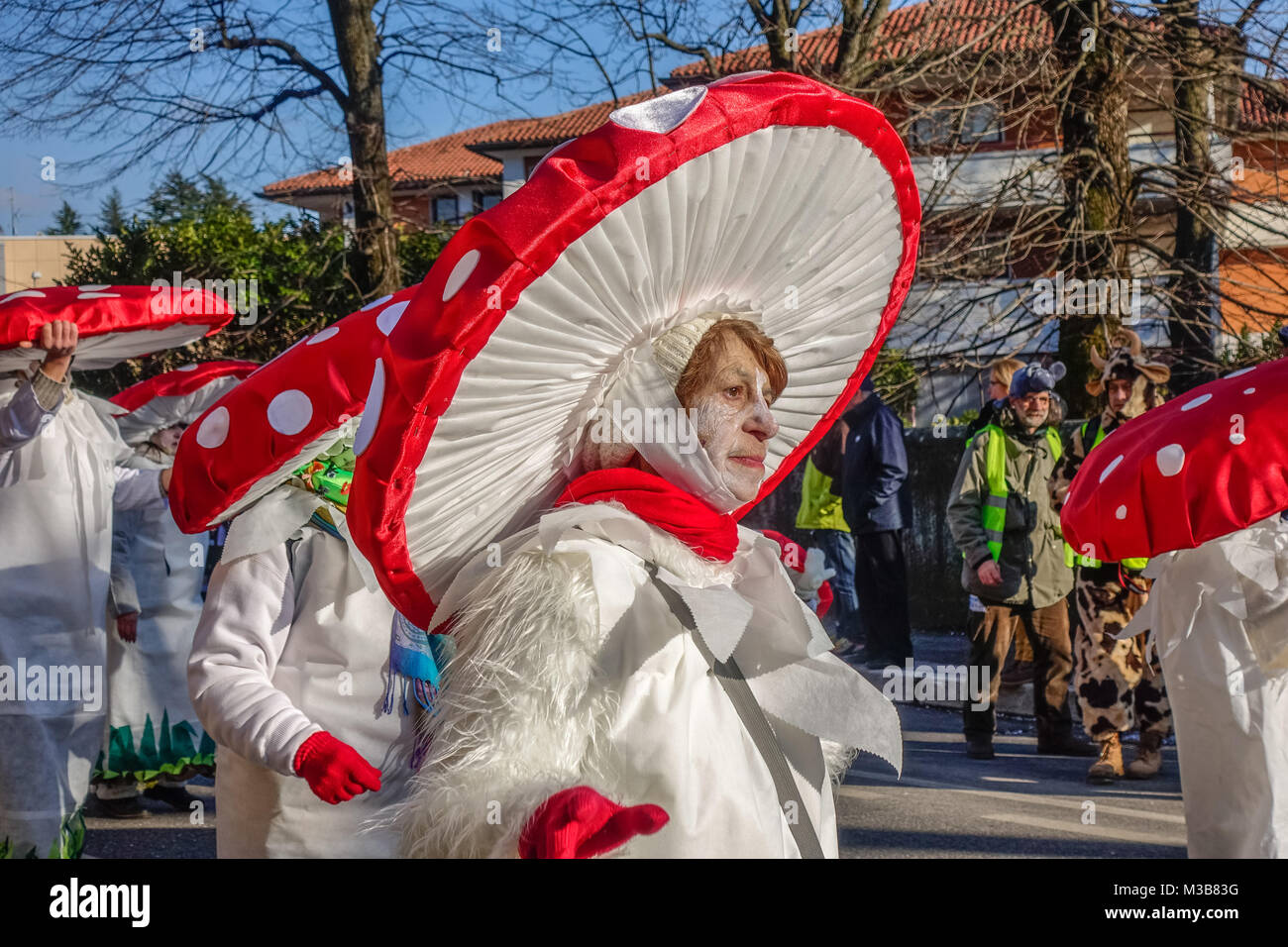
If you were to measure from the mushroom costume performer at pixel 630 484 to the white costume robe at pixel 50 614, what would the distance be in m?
3.26

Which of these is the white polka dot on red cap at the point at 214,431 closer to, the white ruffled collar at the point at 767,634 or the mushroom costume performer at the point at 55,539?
the white ruffled collar at the point at 767,634

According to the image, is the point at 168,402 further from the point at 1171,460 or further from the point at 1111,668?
the point at 1171,460

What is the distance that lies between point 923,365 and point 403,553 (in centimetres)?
833

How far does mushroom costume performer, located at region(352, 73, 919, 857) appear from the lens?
1800 mm

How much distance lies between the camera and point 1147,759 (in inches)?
259

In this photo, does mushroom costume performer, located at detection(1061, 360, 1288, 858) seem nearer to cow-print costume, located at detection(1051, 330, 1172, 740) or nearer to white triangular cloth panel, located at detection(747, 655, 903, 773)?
white triangular cloth panel, located at detection(747, 655, 903, 773)

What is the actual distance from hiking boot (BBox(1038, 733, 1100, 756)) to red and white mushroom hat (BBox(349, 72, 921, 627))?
5396 mm

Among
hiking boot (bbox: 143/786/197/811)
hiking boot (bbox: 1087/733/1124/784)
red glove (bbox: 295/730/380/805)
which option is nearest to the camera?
red glove (bbox: 295/730/380/805)

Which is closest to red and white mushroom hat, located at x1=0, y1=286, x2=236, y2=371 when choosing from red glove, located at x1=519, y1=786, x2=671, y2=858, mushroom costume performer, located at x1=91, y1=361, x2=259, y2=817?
mushroom costume performer, located at x1=91, y1=361, x2=259, y2=817

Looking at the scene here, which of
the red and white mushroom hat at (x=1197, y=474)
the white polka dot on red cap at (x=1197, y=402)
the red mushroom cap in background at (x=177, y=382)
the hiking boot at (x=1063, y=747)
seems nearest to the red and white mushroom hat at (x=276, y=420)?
the red and white mushroom hat at (x=1197, y=474)

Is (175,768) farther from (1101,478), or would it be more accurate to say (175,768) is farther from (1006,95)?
(1006,95)

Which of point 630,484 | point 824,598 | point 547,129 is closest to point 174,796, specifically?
point 824,598

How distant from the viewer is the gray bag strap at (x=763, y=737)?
6.55 ft
